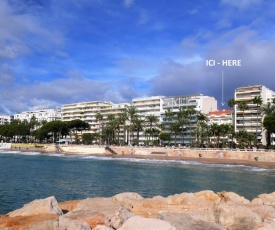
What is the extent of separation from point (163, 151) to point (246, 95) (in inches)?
1873

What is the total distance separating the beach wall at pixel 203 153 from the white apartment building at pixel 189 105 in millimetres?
35482

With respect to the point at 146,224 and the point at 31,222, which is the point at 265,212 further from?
the point at 31,222

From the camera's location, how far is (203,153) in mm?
98250

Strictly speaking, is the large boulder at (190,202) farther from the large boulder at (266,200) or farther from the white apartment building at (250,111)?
the white apartment building at (250,111)

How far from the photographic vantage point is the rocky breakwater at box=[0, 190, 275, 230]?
425 inches

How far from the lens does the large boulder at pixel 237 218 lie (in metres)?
12.7

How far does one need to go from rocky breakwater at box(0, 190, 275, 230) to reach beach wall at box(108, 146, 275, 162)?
240 feet

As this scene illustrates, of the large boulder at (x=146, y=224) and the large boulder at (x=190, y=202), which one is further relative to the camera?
the large boulder at (x=190, y=202)

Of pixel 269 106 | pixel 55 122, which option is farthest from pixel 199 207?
pixel 55 122

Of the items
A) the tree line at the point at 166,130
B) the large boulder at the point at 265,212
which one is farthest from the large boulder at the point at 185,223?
the tree line at the point at 166,130

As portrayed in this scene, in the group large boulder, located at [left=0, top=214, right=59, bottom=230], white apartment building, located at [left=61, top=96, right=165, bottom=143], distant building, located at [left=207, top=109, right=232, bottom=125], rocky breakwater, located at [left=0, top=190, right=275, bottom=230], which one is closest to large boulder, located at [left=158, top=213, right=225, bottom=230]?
rocky breakwater, located at [left=0, top=190, right=275, bottom=230]

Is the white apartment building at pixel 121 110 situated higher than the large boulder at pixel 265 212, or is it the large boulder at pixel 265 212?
the white apartment building at pixel 121 110

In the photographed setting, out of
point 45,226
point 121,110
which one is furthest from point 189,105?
point 45,226

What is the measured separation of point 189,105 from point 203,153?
59890 millimetres
